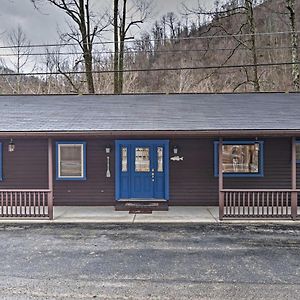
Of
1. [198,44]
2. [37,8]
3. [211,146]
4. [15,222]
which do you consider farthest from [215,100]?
[198,44]

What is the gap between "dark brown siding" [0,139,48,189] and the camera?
1045cm

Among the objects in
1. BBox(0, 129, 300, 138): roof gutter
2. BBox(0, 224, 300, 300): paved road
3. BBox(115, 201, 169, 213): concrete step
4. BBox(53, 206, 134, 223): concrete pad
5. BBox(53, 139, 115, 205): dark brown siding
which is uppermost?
BBox(0, 129, 300, 138): roof gutter

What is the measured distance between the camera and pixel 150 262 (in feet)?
18.7

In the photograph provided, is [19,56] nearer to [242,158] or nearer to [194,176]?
[194,176]

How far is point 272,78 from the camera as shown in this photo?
90.1 ft

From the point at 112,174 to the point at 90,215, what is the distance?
5.29 feet

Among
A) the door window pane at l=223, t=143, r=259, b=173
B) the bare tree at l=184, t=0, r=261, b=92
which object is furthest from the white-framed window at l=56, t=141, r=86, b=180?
the bare tree at l=184, t=0, r=261, b=92

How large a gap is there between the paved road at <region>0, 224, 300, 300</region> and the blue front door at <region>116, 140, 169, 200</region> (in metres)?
2.22

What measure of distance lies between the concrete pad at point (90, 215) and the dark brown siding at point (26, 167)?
106 cm

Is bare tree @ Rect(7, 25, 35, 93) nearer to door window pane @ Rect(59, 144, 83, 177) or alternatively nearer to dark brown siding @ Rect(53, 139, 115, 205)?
door window pane @ Rect(59, 144, 83, 177)

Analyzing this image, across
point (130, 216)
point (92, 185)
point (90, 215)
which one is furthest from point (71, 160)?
point (130, 216)

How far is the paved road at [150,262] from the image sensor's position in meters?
4.61

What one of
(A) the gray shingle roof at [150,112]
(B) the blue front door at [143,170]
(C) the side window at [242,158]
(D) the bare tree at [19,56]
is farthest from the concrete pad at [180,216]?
(D) the bare tree at [19,56]

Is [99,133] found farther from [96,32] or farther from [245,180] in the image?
[96,32]
